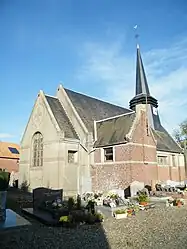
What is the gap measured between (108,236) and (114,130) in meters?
15.5

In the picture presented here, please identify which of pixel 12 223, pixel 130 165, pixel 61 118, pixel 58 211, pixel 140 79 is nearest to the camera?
pixel 12 223

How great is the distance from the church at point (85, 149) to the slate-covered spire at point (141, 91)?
8433 millimetres

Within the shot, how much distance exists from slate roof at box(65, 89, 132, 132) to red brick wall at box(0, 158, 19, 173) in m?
22.1

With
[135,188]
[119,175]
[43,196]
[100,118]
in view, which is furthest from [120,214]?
[100,118]

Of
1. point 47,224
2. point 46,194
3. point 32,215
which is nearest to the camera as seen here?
point 47,224

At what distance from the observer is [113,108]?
1299 inches

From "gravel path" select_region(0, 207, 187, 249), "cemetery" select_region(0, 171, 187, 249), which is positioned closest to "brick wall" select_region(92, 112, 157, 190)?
"cemetery" select_region(0, 171, 187, 249)

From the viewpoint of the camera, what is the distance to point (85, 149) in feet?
77.2

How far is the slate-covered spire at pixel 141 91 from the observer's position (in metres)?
33.7

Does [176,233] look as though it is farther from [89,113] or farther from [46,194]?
[89,113]

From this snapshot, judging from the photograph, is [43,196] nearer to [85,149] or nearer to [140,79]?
[85,149]

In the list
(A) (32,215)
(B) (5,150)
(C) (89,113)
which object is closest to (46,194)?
(A) (32,215)

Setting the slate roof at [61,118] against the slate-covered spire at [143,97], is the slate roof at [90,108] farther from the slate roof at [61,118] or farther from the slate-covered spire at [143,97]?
the slate-covered spire at [143,97]

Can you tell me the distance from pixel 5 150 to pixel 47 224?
38.2 metres
